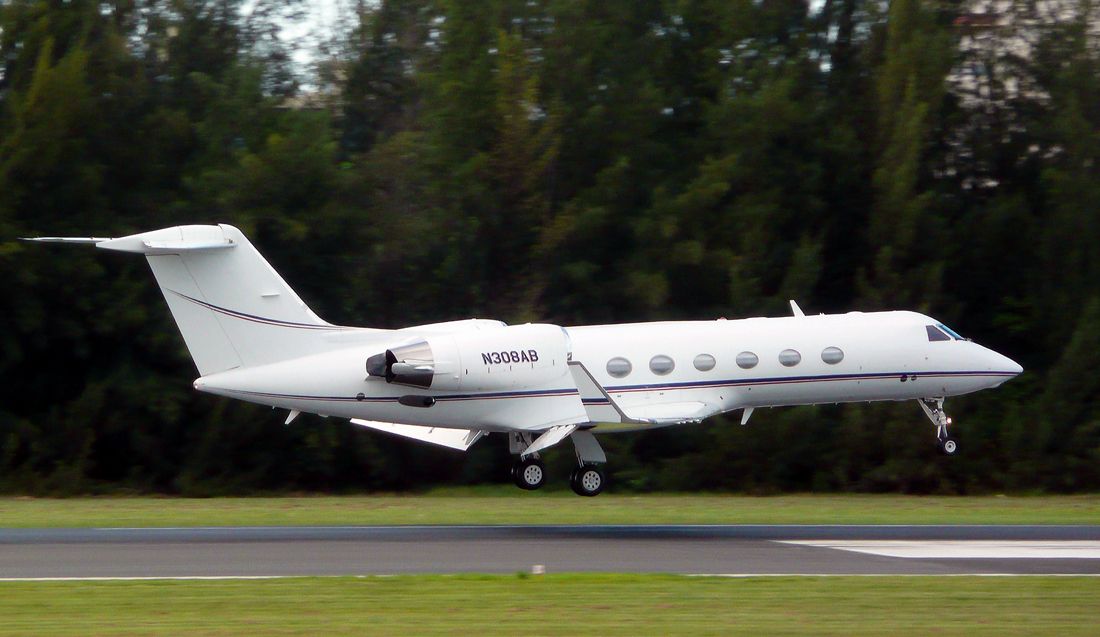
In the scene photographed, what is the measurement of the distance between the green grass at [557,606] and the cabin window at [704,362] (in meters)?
8.78

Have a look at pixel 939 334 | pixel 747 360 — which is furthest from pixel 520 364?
pixel 939 334

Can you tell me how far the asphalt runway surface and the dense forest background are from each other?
11.2 m

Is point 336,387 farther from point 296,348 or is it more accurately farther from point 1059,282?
point 1059,282

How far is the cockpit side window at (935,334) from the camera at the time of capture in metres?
23.5

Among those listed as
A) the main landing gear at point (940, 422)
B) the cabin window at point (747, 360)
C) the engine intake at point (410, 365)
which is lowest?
the main landing gear at point (940, 422)

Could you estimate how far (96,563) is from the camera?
15297mm

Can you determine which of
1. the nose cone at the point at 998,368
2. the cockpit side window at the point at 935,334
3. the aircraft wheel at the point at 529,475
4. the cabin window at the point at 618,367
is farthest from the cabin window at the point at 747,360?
the nose cone at the point at 998,368

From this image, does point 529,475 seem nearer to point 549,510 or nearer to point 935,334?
point 549,510

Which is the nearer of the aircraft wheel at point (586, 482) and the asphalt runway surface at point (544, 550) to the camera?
the asphalt runway surface at point (544, 550)

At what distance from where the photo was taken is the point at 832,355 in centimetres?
2277

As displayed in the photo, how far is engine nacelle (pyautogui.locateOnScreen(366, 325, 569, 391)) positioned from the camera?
807 inches

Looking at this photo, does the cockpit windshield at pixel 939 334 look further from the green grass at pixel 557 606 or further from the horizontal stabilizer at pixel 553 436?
the green grass at pixel 557 606

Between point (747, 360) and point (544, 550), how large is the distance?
6.95 metres

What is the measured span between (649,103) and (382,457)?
38.5ft
